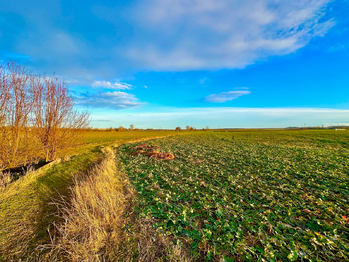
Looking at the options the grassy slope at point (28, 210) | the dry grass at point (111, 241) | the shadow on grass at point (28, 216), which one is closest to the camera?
the dry grass at point (111, 241)

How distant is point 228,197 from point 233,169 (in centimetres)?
570

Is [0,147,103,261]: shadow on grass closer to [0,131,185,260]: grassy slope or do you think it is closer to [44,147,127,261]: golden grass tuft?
[0,131,185,260]: grassy slope

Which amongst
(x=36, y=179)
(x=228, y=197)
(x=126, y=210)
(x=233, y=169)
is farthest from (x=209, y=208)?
(x=36, y=179)

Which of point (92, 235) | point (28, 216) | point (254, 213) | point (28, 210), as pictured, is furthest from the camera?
point (28, 210)

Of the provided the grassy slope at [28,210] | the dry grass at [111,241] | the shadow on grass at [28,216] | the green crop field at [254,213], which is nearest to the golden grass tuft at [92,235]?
the dry grass at [111,241]

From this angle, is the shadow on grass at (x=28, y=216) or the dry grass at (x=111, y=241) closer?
the dry grass at (x=111, y=241)

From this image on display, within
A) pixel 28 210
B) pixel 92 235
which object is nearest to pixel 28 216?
pixel 28 210

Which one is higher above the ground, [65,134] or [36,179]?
[65,134]

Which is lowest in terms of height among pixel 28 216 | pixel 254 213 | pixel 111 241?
pixel 28 216

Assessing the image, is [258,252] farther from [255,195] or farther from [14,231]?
[14,231]

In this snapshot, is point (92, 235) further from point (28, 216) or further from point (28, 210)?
point (28, 210)

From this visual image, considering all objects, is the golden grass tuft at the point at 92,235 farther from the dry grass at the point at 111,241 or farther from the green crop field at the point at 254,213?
the green crop field at the point at 254,213

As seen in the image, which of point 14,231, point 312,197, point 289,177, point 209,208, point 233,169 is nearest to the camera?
point 14,231

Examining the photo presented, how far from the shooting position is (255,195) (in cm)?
834
